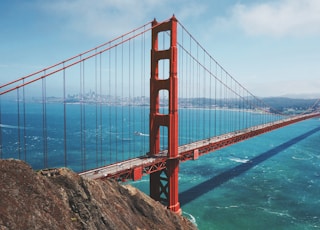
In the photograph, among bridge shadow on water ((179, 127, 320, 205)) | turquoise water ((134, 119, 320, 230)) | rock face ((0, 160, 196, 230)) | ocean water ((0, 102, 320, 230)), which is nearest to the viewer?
rock face ((0, 160, 196, 230))

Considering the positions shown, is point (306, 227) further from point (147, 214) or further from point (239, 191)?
point (147, 214)

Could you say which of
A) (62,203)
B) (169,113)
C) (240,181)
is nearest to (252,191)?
(240,181)

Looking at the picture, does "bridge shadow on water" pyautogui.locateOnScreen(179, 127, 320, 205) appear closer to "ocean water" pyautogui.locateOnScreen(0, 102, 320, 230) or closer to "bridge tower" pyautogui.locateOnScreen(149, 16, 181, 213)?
"ocean water" pyautogui.locateOnScreen(0, 102, 320, 230)

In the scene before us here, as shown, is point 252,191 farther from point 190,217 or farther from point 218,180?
point 190,217

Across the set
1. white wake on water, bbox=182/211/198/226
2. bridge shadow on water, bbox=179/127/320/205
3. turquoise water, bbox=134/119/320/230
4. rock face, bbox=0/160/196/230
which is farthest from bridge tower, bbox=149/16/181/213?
rock face, bbox=0/160/196/230

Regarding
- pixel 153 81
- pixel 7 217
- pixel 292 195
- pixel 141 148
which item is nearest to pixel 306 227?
pixel 292 195

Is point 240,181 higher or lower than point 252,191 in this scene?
higher
